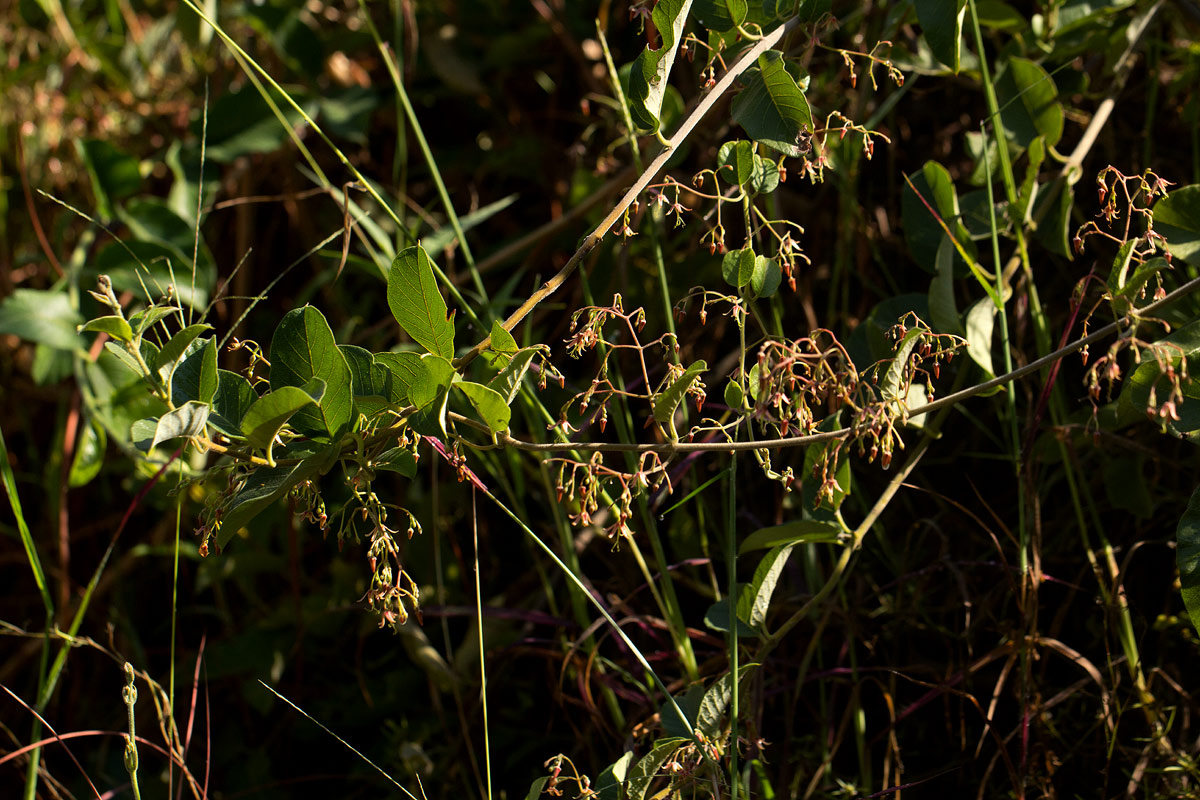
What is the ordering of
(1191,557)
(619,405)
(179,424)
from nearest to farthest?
(179,424), (1191,557), (619,405)

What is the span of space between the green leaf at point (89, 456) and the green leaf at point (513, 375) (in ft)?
2.34

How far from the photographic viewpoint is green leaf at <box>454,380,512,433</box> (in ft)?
1.74

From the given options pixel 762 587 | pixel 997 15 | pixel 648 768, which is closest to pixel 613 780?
pixel 648 768

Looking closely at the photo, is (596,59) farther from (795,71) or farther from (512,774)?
(512,774)

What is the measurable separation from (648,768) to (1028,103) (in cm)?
66

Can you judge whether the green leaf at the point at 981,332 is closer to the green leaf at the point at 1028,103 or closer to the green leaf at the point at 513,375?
the green leaf at the point at 1028,103

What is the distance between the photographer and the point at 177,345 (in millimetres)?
521

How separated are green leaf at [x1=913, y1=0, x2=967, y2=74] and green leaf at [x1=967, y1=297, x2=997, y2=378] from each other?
0.19 m

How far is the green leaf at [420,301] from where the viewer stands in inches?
21.6

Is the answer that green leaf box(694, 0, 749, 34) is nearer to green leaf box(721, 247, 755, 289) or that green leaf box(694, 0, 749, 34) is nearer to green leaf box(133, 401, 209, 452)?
green leaf box(721, 247, 755, 289)

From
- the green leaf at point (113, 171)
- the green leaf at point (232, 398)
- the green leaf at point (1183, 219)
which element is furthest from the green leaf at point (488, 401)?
the green leaf at point (113, 171)

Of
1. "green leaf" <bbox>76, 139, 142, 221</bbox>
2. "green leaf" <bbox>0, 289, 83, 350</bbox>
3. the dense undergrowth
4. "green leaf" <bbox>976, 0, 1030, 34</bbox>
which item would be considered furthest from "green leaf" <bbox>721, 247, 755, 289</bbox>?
"green leaf" <bbox>76, 139, 142, 221</bbox>

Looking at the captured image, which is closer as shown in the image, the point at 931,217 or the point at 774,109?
the point at 774,109

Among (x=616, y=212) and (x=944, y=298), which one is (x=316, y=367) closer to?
(x=616, y=212)
